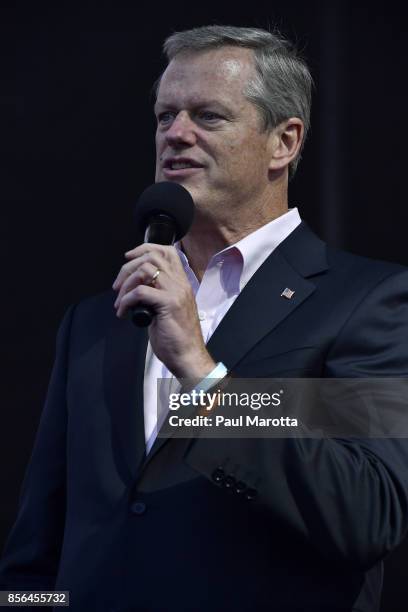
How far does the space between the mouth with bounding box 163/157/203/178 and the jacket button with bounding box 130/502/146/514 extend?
0.68m

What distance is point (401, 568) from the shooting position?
2.75 m

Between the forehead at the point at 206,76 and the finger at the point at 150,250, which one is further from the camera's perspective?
the forehead at the point at 206,76

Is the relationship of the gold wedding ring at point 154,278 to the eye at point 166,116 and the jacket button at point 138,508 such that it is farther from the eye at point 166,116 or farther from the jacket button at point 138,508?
Answer: the eye at point 166,116

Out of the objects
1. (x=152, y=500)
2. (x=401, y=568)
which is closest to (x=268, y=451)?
(x=152, y=500)

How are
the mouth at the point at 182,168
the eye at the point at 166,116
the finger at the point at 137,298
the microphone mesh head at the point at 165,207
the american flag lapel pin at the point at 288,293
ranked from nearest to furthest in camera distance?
1. the finger at the point at 137,298
2. the microphone mesh head at the point at 165,207
3. the american flag lapel pin at the point at 288,293
4. the mouth at the point at 182,168
5. the eye at the point at 166,116

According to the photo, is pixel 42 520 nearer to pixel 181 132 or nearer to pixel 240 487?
pixel 240 487

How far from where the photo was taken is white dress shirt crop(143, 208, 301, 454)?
2.08 metres

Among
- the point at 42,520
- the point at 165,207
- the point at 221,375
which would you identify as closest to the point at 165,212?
the point at 165,207

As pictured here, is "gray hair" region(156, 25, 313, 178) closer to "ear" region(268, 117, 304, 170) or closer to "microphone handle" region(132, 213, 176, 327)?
"ear" region(268, 117, 304, 170)

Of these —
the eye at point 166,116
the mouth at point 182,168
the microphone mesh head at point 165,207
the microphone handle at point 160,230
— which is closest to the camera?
the microphone handle at point 160,230

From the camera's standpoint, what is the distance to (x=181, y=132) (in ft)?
7.05

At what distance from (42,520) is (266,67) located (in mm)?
1099

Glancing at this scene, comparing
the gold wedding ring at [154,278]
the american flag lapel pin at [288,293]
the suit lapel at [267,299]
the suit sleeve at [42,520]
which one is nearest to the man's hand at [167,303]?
the gold wedding ring at [154,278]

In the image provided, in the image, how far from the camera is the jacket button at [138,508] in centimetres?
186
